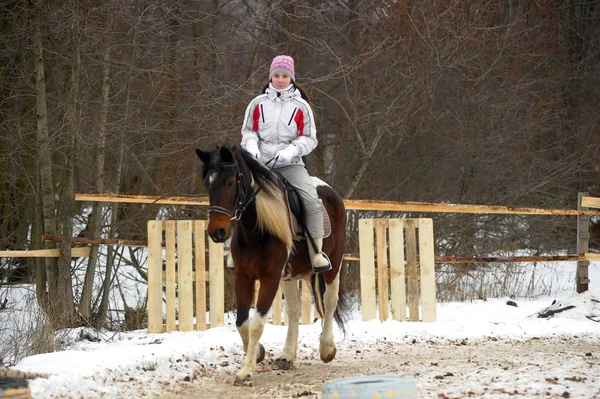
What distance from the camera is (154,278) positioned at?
902cm

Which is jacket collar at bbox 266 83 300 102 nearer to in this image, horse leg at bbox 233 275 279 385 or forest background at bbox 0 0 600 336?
horse leg at bbox 233 275 279 385

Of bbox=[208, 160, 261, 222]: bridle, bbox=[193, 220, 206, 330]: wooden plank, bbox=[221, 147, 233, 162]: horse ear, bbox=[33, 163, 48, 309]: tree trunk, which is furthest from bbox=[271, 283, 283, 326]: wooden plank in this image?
bbox=[221, 147, 233, 162]: horse ear

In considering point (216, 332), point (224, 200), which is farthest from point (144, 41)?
point (224, 200)

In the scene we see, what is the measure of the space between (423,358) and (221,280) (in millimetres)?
2805

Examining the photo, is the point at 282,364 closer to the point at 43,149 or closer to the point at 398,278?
the point at 398,278

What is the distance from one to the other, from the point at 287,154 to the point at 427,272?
4157mm

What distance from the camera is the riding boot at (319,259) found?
715 cm

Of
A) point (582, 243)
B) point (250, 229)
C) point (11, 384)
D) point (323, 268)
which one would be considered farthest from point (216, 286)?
point (582, 243)

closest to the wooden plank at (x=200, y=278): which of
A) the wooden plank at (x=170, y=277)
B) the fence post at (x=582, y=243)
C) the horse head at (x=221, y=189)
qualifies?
the wooden plank at (x=170, y=277)

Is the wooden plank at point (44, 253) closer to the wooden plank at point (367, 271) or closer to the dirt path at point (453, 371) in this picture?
the dirt path at point (453, 371)

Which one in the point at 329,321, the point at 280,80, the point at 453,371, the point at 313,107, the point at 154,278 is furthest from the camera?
the point at 313,107

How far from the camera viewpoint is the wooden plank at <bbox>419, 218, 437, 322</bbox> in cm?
1026

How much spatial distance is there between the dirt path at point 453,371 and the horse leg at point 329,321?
0.13 m

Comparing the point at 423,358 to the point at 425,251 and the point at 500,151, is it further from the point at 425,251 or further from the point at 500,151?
the point at 500,151
